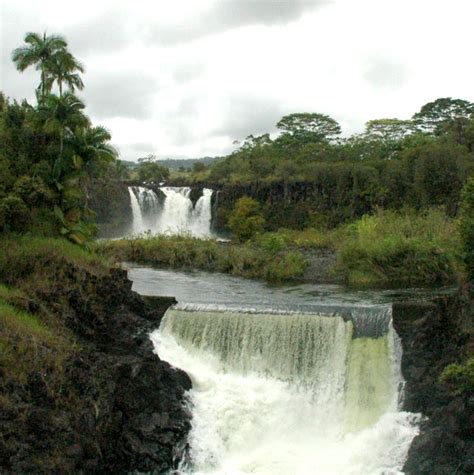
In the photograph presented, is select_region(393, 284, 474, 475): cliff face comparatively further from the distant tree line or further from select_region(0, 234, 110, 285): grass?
the distant tree line

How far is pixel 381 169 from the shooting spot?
3841cm

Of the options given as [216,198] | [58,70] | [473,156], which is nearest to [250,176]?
[216,198]

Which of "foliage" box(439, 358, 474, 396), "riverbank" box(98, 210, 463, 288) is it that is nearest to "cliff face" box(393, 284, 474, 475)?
"foliage" box(439, 358, 474, 396)

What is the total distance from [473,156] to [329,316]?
23.1 meters

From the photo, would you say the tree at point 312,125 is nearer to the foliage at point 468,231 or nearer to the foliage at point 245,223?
the foliage at point 245,223

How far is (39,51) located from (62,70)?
1.03 meters

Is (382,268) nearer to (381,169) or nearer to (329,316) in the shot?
(329,316)

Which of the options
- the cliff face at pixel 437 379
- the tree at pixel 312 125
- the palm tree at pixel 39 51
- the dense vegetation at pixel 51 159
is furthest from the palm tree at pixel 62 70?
the tree at pixel 312 125

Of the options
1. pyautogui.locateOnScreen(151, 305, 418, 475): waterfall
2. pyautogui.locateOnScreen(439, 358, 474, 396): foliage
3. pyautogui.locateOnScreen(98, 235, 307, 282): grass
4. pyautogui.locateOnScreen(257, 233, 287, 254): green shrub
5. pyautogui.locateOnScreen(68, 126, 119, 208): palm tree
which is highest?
pyautogui.locateOnScreen(68, 126, 119, 208): palm tree

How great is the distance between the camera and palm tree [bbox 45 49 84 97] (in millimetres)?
23422

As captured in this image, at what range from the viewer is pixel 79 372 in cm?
1174

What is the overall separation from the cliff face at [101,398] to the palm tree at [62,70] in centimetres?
1094

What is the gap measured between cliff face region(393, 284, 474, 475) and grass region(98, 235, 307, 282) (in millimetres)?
9935

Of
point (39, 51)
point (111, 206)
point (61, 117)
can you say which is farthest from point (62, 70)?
point (111, 206)
